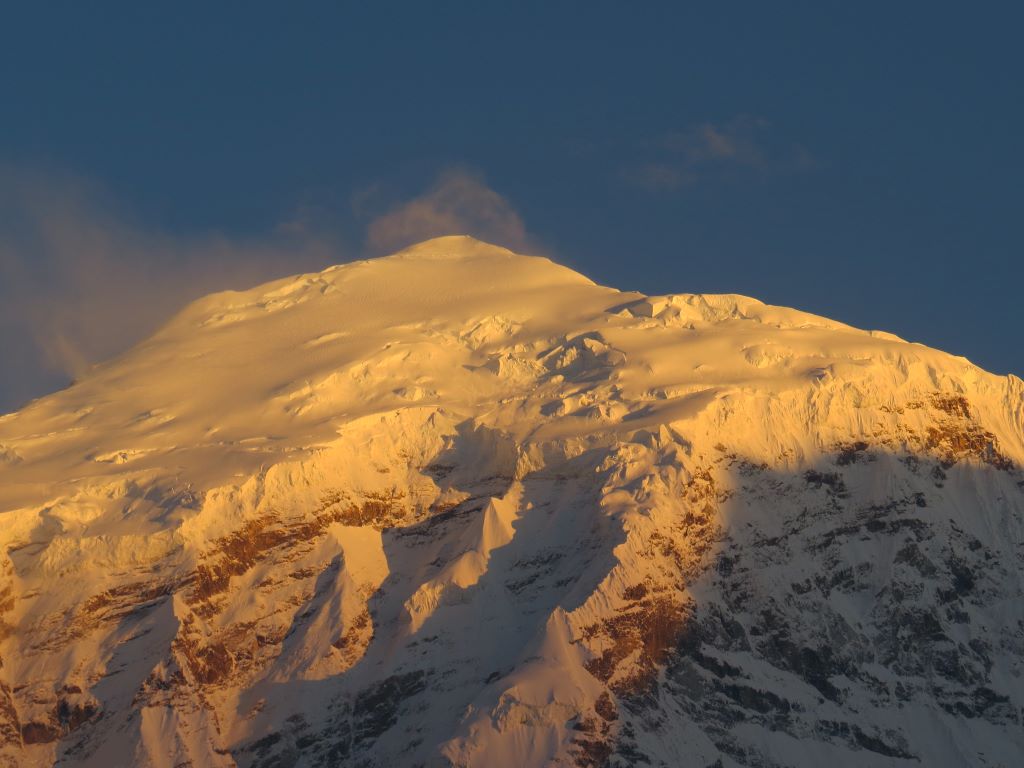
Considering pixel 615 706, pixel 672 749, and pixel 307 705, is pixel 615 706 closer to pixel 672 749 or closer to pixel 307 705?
pixel 672 749

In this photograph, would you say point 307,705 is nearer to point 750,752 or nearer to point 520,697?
point 520,697

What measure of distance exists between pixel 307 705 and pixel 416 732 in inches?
374

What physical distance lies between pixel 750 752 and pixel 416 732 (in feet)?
86.8

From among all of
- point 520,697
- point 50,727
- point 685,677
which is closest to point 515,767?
point 520,697

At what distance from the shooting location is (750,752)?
646 feet

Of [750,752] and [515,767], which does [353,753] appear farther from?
[750,752]

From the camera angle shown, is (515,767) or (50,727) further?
(50,727)

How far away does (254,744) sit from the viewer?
7736 inches

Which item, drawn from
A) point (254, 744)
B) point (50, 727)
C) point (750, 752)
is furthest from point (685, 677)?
point (50, 727)

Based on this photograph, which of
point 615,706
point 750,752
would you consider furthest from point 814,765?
point 615,706

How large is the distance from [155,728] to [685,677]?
42.3m

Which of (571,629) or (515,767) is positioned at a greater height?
(571,629)

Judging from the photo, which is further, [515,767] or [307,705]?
[307,705]

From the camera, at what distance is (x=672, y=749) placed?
192875 mm
